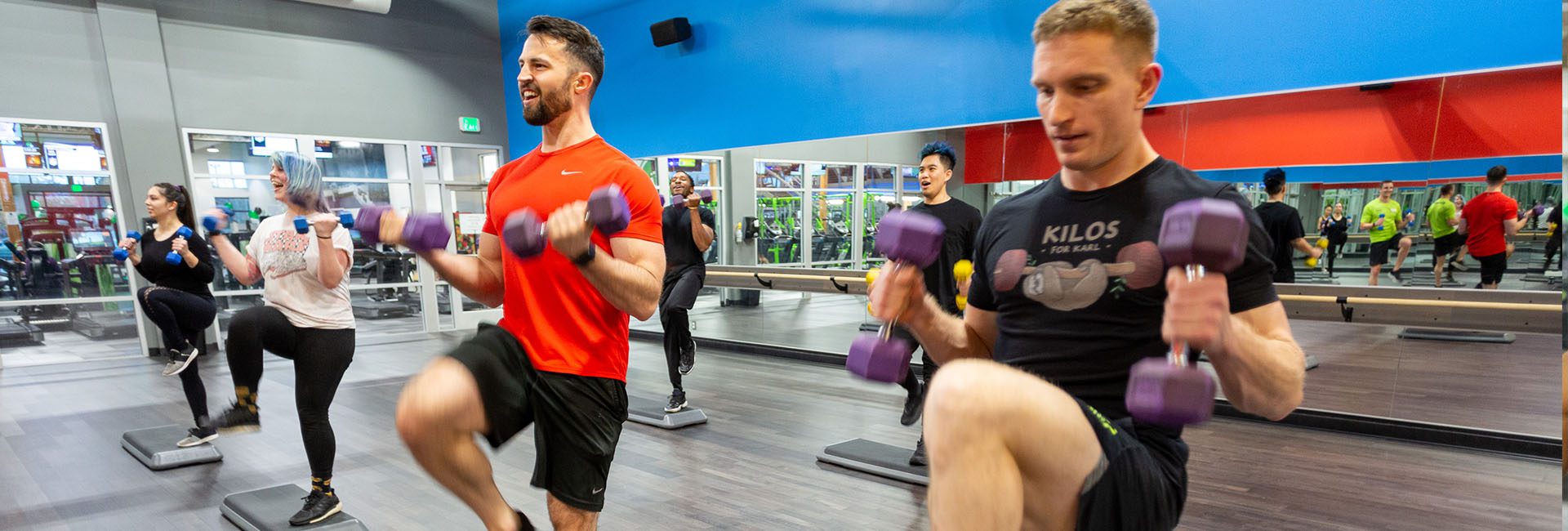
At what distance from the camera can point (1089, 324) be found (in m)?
1.13

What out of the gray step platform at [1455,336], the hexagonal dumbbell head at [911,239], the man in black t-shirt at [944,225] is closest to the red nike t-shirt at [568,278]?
the hexagonal dumbbell head at [911,239]

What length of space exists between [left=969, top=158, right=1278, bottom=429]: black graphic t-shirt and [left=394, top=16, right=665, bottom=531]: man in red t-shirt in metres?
0.74

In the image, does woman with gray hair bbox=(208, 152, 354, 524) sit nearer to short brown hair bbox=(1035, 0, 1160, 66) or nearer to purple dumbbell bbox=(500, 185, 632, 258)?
purple dumbbell bbox=(500, 185, 632, 258)

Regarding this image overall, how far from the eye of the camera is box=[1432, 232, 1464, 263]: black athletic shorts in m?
3.28

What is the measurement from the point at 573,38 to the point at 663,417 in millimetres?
2722

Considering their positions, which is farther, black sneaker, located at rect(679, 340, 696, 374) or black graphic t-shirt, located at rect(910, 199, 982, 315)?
black sneaker, located at rect(679, 340, 696, 374)

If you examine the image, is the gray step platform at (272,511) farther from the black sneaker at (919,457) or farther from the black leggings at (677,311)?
the black sneaker at (919,457)

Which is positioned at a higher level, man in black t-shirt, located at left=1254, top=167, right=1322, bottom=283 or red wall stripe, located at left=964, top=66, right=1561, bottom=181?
red wall stripe, located at left=964, top=66, right=1561, bottom=181

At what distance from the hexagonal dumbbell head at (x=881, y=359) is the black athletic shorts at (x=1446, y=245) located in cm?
353

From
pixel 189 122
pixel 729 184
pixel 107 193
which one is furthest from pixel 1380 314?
pixel 107 193

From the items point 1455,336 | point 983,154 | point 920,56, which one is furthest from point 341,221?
point 1455,336

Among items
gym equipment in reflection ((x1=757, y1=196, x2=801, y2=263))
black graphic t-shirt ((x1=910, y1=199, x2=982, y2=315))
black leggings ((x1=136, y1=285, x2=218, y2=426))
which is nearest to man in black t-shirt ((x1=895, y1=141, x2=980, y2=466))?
black graphic t-shirt ((x1=910, y1=199, x2=982, y2=315))

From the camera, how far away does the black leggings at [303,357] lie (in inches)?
97.1

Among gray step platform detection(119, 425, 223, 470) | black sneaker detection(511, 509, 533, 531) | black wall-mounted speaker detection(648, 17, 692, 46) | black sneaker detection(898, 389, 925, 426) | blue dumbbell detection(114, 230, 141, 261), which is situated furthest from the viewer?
black wall-mounted speaker detection(648, 17, 692, 46)
